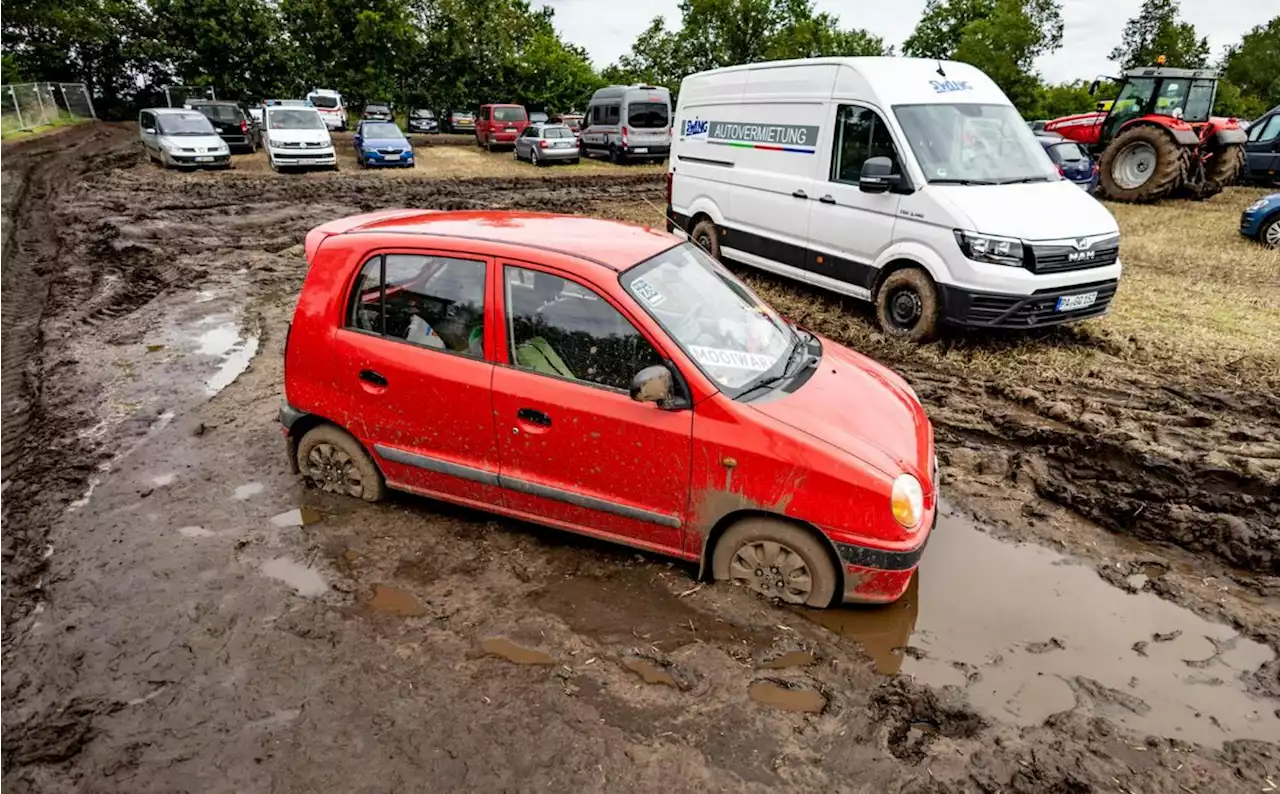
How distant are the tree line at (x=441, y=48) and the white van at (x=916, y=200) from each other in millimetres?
32581

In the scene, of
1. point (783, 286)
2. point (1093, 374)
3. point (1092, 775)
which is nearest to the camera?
point (1092, 775)

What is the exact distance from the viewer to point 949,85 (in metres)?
7.52

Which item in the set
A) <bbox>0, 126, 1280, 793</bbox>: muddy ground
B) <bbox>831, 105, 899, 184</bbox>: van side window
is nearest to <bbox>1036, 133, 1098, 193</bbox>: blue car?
<bbox>831, 105, 899, 184</bbox>: van side window

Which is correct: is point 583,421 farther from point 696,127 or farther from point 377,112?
point 377,112

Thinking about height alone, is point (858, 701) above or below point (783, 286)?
below

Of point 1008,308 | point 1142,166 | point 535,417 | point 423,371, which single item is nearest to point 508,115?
point 1142,166

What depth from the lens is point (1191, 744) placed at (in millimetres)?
2965

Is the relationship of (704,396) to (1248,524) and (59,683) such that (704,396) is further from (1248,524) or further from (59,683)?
(1248,524)

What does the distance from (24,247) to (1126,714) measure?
1437 centimetres

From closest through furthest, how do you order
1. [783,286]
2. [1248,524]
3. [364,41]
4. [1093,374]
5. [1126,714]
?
[1126,714] < [1248,524] < [1093,374] < [783,286] < [364,41]

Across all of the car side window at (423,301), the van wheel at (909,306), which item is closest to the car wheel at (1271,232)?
the van wheel at (909,306)

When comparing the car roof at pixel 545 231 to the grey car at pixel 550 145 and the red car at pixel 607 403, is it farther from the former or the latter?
the grey car at pixel 550 145

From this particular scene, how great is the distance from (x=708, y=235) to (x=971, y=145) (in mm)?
3553

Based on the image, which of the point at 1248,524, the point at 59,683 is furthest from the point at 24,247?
the point at 1248,524
